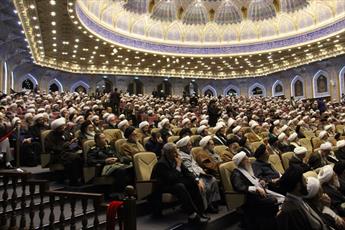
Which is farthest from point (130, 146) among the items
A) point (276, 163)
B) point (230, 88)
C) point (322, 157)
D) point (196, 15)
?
point (230, 88)

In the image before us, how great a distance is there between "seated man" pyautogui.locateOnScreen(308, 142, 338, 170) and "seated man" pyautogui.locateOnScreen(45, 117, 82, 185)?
14.3 ft

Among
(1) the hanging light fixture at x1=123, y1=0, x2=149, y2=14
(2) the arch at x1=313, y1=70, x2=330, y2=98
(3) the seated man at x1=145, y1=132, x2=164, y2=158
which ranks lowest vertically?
(3) the seated man at x1=145, y1=132, x2=164, y2=158

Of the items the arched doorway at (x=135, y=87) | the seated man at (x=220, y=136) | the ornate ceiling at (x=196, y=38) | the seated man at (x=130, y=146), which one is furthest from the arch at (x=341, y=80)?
the seated man at (x=130, y=146)

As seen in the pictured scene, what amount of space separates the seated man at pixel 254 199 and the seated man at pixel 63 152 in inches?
107

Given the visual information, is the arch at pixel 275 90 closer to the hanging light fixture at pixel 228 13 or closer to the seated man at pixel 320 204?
the hanging light fixture at pixel 228 13

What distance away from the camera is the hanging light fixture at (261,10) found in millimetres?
33656

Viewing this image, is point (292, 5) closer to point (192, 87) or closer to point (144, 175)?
point (192, 87)

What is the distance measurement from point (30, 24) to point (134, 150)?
50.8 ft

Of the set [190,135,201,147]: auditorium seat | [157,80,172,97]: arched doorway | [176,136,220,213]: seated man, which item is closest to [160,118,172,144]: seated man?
[190,135,201,147]: auditorium seat

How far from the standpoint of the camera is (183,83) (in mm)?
39188

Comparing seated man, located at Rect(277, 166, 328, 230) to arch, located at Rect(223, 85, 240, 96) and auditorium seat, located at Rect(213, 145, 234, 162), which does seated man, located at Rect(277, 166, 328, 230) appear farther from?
arch, located at Rect(223, 85, 240, 96)

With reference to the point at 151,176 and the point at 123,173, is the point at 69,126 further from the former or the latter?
the point at 151,176

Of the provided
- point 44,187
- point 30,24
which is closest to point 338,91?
point 30,24

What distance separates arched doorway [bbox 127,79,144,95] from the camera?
3669 cm
